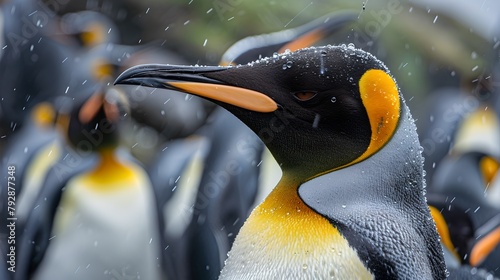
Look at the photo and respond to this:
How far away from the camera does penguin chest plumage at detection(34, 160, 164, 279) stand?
1.97 metres

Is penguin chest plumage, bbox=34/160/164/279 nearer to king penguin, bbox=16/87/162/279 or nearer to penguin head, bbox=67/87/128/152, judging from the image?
king penguin, bbox=16/87/162/279

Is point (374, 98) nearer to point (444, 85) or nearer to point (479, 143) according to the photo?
point (479, 143)

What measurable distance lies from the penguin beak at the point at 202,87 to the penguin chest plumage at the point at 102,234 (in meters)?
1.23

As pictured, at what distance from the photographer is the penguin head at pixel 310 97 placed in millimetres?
772

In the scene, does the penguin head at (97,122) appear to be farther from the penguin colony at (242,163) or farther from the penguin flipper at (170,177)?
the penguin flipper at (170,177)

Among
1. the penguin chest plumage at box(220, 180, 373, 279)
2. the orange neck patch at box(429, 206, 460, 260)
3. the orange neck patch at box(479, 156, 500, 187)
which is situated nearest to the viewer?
the penguin chest plumage at box(220, 180, 373, 279)

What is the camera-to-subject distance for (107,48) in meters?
3.43

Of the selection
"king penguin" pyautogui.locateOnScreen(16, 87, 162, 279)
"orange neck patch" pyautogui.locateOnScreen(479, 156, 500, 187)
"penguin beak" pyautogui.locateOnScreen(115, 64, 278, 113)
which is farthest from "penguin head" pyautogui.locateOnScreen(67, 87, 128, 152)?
"penguin beak" pyautogui.locateOnScreen(115, 64, 278, 113)

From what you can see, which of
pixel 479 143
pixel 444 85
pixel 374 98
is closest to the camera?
pixel 374 98

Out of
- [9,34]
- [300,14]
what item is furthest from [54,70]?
[300,14]

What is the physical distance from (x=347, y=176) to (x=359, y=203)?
3 centimetres

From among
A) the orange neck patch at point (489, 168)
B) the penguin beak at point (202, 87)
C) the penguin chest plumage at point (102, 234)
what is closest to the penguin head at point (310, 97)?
the penguin beak at point (202, 87)

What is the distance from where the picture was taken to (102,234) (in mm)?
1972

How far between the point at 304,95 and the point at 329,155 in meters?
0.07
